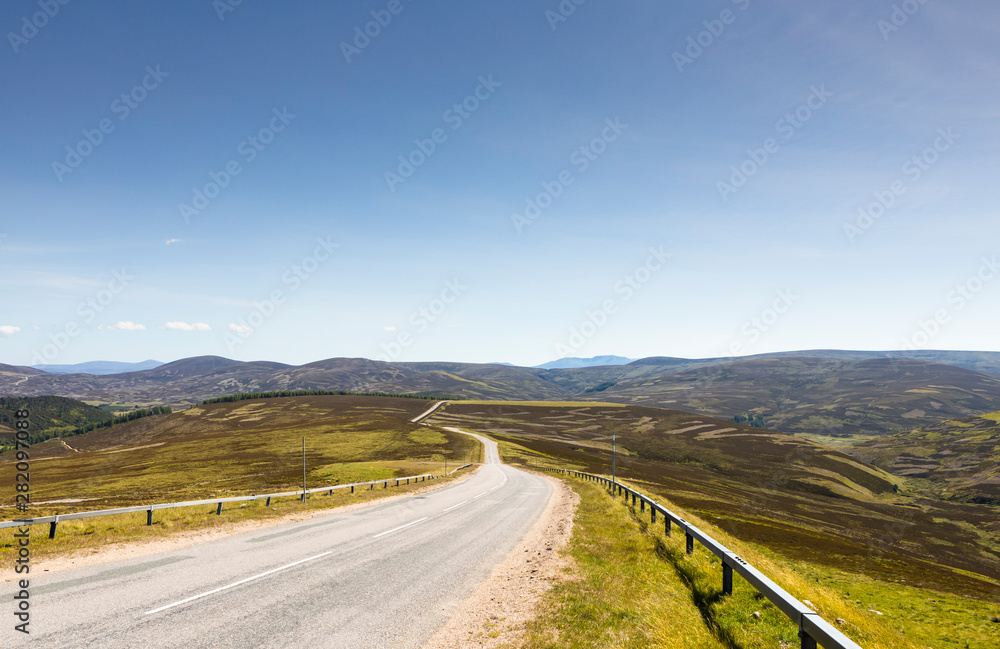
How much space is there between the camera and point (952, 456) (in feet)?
479

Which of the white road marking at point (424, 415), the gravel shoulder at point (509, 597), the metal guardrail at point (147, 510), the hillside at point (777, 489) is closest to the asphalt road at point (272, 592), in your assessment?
the gravel shoulder at point (509, 597)

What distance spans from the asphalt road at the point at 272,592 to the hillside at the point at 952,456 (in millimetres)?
148601

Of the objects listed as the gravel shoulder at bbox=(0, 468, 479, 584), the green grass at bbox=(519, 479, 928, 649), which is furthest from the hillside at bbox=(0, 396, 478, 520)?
the green grass at bbox=(519, 479, 928, 649)

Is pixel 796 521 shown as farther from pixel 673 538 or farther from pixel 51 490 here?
pixel 51 490

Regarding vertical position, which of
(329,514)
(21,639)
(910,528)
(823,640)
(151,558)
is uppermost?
(823,640)

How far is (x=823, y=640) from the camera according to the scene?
5.43 meters

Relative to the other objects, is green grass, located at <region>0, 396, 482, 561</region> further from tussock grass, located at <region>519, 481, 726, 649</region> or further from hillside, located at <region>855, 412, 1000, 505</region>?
hillside, located at <region>855, 412, 1000, 505</region>

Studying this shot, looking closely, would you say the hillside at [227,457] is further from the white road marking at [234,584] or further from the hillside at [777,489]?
the white road marking at [234,584]

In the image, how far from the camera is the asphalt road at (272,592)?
8102 millimetres

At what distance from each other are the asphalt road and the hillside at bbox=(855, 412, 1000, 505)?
148601mm

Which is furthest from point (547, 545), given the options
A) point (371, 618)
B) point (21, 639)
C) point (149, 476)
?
point (149, 476)

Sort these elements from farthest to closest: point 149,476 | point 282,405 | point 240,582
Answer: point 282,405 → point 149,476 → point 240,582

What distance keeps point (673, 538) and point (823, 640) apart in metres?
11.9

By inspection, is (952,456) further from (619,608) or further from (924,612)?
(619,608)
